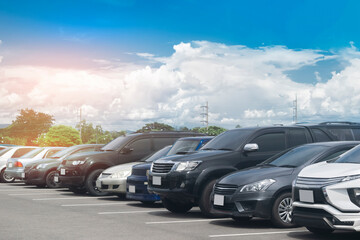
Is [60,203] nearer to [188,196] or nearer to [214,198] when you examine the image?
[188,196]

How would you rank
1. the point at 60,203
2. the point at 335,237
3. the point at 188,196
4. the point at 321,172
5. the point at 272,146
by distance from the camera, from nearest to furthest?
the point at 321,172 < the point at 335,237 < the point at 188,196 < the point at 272,146 < the point at 60,203

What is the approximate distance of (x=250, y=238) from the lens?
8766mm

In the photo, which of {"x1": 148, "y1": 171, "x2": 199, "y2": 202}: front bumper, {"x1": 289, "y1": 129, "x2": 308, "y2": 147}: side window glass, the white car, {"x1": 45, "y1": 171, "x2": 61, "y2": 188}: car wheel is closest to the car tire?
{"x1": 148, "y1": 171, "x2": 199, "y2": 202}: front bumper

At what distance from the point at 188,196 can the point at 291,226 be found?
2.35 meters

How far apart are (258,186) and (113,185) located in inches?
247

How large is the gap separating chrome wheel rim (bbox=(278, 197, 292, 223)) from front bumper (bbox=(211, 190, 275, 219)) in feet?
0.73

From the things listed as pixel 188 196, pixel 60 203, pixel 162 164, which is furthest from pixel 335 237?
pixel 60 203

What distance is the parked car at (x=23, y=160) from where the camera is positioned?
22703 mm

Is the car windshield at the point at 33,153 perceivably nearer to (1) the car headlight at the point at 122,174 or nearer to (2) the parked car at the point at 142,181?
(1) the car headlight at the point at 122,174

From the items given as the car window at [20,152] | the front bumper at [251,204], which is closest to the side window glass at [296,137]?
the front bumper at [251,204]

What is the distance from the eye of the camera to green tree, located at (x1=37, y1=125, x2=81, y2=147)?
13350cm

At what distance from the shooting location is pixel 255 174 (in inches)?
392

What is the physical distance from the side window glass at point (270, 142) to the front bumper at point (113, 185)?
A: 4.46m

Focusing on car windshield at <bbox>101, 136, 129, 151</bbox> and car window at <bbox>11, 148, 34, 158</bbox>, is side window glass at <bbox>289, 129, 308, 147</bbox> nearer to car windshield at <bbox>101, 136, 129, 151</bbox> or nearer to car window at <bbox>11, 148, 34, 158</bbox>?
car windshield at <bbox>101, 136, 129, 151</bbox>
